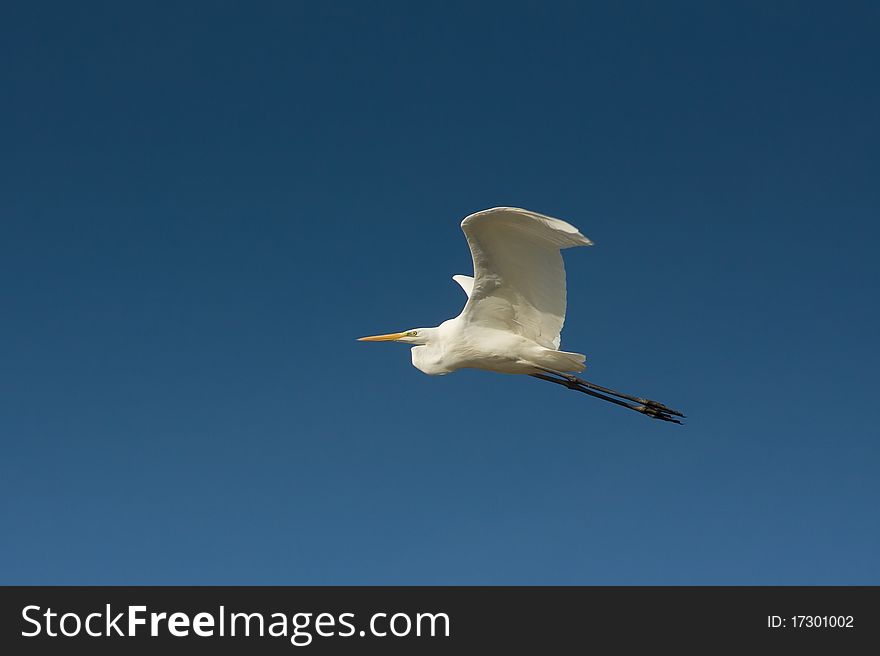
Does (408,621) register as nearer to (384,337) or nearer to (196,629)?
(196,629)

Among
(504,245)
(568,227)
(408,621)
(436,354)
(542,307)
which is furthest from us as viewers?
(408,621)

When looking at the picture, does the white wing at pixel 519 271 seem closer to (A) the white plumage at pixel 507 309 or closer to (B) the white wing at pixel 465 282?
(A) the white plumage at pixel 507 309

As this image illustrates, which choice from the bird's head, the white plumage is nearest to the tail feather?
the white plumage

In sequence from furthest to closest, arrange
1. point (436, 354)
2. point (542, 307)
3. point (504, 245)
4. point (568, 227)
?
point (436, 354) < point (542, 307) < point (504, 245) < point (568, 227)

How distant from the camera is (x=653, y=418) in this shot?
59.7ft

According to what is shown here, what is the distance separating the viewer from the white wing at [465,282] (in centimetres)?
1916

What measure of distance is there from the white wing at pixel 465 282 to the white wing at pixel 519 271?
92.1 inches

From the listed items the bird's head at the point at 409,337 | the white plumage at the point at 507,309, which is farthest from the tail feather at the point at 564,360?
the bird's head at the point at 409,337

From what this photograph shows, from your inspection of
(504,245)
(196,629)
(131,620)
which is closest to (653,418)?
(504,245)

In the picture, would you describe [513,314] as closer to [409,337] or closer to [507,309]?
[507,309]

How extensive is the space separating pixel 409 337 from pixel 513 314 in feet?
10.2

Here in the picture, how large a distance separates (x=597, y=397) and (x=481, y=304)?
3410mm

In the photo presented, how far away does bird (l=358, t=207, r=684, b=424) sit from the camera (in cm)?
1472

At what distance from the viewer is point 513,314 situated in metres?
16.7
